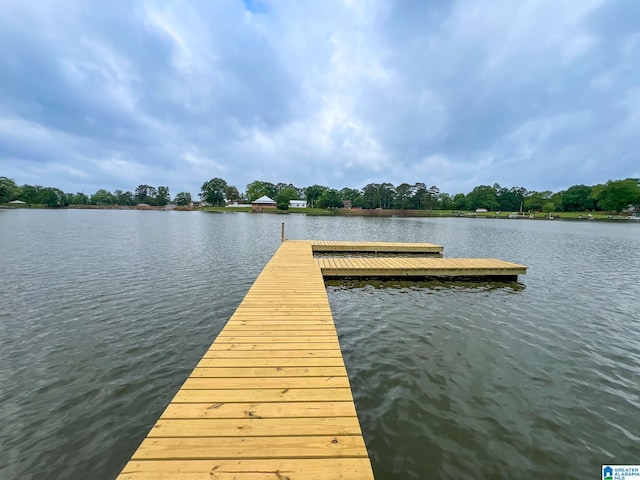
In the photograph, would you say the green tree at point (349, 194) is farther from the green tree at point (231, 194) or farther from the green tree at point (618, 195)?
the green tree at point (618, 195)

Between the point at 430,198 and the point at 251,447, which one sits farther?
the point at 430,198

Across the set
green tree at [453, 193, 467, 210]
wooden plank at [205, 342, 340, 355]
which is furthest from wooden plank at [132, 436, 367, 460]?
green tree at [453, 193, 467, 210]

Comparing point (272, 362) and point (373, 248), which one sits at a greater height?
point (272, 362)

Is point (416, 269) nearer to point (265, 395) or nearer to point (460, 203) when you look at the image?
point (265, 395)

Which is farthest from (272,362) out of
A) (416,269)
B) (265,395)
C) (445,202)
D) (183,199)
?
(183,199)

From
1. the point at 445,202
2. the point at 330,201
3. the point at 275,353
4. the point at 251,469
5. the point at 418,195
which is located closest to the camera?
the point at 251,469

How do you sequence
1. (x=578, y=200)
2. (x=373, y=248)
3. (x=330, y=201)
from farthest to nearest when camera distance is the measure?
1. (x=330, y=201)
2. (x=578, y=200)
3. (x=373, y=248)

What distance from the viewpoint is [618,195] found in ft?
296

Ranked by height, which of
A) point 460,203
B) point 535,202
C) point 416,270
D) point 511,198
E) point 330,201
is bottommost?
point 416,270

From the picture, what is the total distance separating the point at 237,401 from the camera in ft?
10.9

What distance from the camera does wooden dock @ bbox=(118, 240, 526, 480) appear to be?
239cm

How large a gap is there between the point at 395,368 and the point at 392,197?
117 meters

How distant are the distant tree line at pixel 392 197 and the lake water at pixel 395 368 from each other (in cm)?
9742

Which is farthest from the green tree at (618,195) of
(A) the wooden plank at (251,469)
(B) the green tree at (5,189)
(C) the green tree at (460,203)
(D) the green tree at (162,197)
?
(B) the green tree at (5,189)
